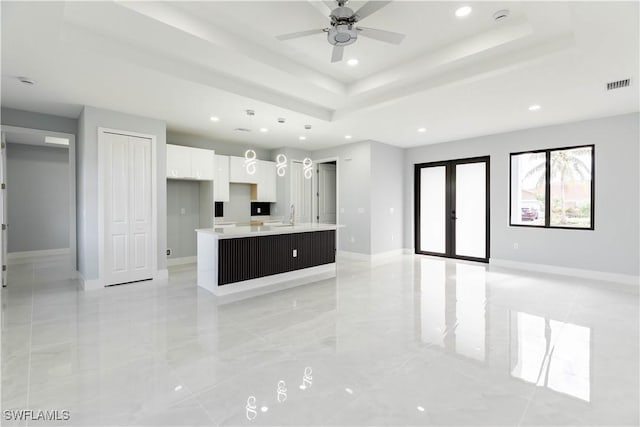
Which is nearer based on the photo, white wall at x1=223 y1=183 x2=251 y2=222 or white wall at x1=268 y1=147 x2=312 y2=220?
white wall at x1=223 y1=183 x2=251 y2=222

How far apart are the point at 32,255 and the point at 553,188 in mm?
11341

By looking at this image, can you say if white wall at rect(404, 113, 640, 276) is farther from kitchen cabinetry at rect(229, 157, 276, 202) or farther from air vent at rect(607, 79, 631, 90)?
kitchen cabinetry at rect(229, 157, 276, 202)

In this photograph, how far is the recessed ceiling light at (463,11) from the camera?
2855 mm

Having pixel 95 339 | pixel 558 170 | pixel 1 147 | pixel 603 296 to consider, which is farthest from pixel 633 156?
pixel 1 147

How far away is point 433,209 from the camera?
305 inches

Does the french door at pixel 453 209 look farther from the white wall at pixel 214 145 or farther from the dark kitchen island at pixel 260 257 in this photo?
the white wall at pixel 214 145

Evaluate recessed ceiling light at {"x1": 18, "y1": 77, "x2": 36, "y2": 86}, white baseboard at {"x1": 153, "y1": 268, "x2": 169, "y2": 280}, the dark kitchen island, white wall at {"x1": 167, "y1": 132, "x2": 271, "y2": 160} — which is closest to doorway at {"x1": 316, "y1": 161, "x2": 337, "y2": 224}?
white wall at {"x1": 167, "y1": 132, "x2": 271, "y2": 160}

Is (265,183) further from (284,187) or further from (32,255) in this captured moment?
(32,255)

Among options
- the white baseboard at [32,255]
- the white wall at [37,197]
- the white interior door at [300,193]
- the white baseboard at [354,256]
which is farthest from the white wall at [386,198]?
the white wall at [37,197]

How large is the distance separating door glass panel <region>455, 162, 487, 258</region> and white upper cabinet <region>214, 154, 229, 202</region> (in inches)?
208

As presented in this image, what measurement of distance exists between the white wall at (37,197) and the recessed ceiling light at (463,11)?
8.92m

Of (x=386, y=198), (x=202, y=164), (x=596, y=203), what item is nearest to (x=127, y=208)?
(x=202, y=164)

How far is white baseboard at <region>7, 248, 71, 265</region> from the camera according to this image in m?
6.89

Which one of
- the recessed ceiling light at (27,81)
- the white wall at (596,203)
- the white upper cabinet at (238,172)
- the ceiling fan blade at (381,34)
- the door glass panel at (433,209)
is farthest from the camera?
the door glass panel at (433,209)
